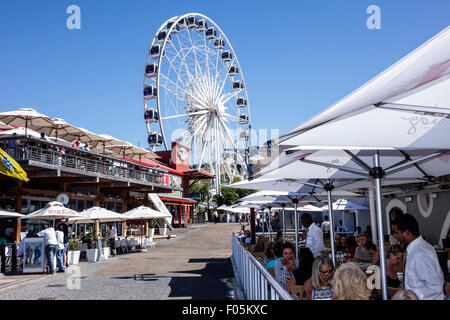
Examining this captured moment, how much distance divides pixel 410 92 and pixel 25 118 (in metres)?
15.7

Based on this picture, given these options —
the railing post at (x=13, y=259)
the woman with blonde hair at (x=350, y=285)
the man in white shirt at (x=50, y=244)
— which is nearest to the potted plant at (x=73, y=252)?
the railing post at (x=13, y=259)

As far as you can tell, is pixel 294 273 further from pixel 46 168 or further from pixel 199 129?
pixel 199 129

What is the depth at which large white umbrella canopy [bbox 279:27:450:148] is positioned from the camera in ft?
7.72

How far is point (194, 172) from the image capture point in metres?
49.6

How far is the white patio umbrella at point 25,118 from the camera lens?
14883 mm

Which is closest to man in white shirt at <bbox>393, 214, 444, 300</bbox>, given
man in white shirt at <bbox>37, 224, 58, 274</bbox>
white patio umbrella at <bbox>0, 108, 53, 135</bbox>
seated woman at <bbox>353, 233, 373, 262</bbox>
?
seated woman at <bbox>353, 233, 373, 262</bbox>

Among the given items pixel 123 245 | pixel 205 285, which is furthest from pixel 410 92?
pixel 123 245

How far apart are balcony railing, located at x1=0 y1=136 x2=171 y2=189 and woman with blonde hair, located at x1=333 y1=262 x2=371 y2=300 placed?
13448 mm

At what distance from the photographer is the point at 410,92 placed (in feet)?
8.85

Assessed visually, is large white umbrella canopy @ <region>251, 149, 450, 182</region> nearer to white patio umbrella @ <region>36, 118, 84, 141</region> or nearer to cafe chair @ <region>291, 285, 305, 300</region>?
cafe chair @ <region>291, 285, 305, 300</region>

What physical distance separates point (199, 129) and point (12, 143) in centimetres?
2613

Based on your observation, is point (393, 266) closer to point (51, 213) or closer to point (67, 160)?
point (51, 213)

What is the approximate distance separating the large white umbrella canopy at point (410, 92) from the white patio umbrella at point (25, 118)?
1447cm
